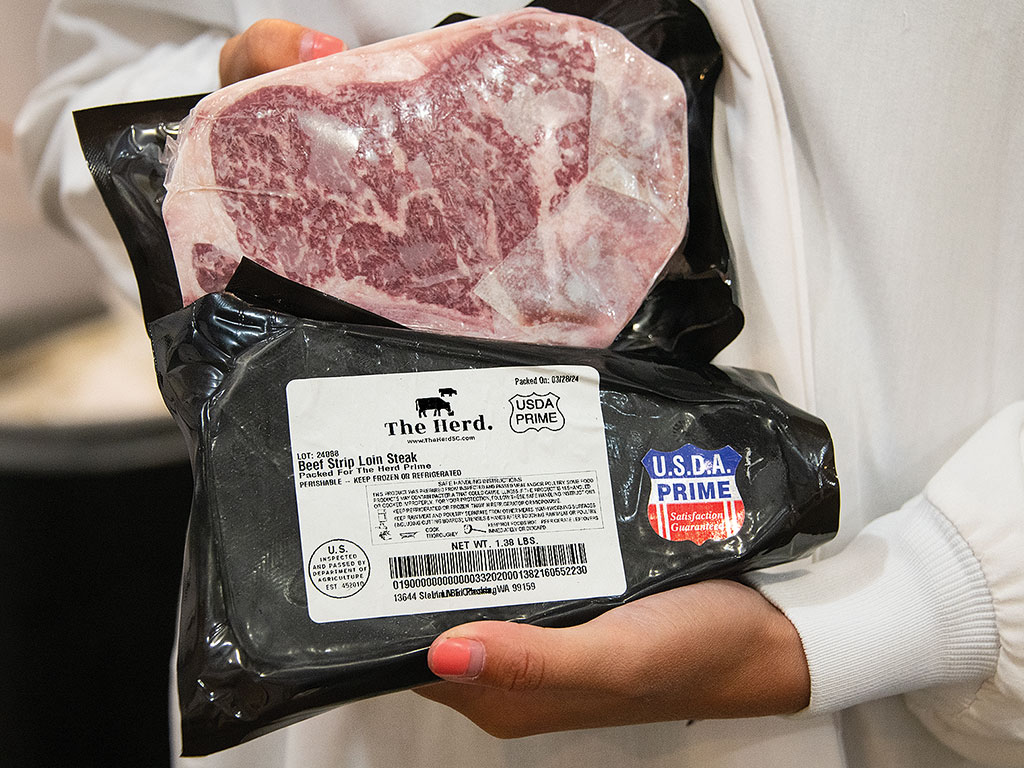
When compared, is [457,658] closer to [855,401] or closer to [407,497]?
[407,497]

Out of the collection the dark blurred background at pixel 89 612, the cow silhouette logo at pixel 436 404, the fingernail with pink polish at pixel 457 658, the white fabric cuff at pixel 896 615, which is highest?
the cow silhouette logo at pixel 436 404

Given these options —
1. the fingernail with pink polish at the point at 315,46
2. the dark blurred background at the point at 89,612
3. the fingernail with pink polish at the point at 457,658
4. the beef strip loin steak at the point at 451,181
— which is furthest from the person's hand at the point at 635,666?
the dark blurred background at the point at 89,612

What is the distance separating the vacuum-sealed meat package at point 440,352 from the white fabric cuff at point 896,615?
0.08m

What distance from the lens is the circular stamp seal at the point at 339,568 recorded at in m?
0.35

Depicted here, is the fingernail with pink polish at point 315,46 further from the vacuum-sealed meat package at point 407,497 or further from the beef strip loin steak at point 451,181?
the vacuum-sealed meat package at point 407,497

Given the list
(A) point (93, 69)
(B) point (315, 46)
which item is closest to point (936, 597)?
(B) point (315, 46)

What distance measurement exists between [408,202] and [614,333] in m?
0.13

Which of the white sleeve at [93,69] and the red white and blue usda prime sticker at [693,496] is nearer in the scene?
the red white and blue usda prime sticker at [693,496]

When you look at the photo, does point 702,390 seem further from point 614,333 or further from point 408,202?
point 408,202

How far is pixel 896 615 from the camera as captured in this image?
0.45 m

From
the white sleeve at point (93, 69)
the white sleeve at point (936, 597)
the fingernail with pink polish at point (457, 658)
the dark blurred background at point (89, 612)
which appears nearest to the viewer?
the fingernail with pink polish at point (457, 658)

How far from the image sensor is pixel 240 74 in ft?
1.65

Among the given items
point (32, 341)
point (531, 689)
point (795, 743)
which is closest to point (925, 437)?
point (795, 743)

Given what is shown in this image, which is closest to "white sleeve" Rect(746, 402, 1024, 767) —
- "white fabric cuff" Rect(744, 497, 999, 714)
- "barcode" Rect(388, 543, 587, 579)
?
"white fabric cuff" Rect(744, 497, 999, 714)
